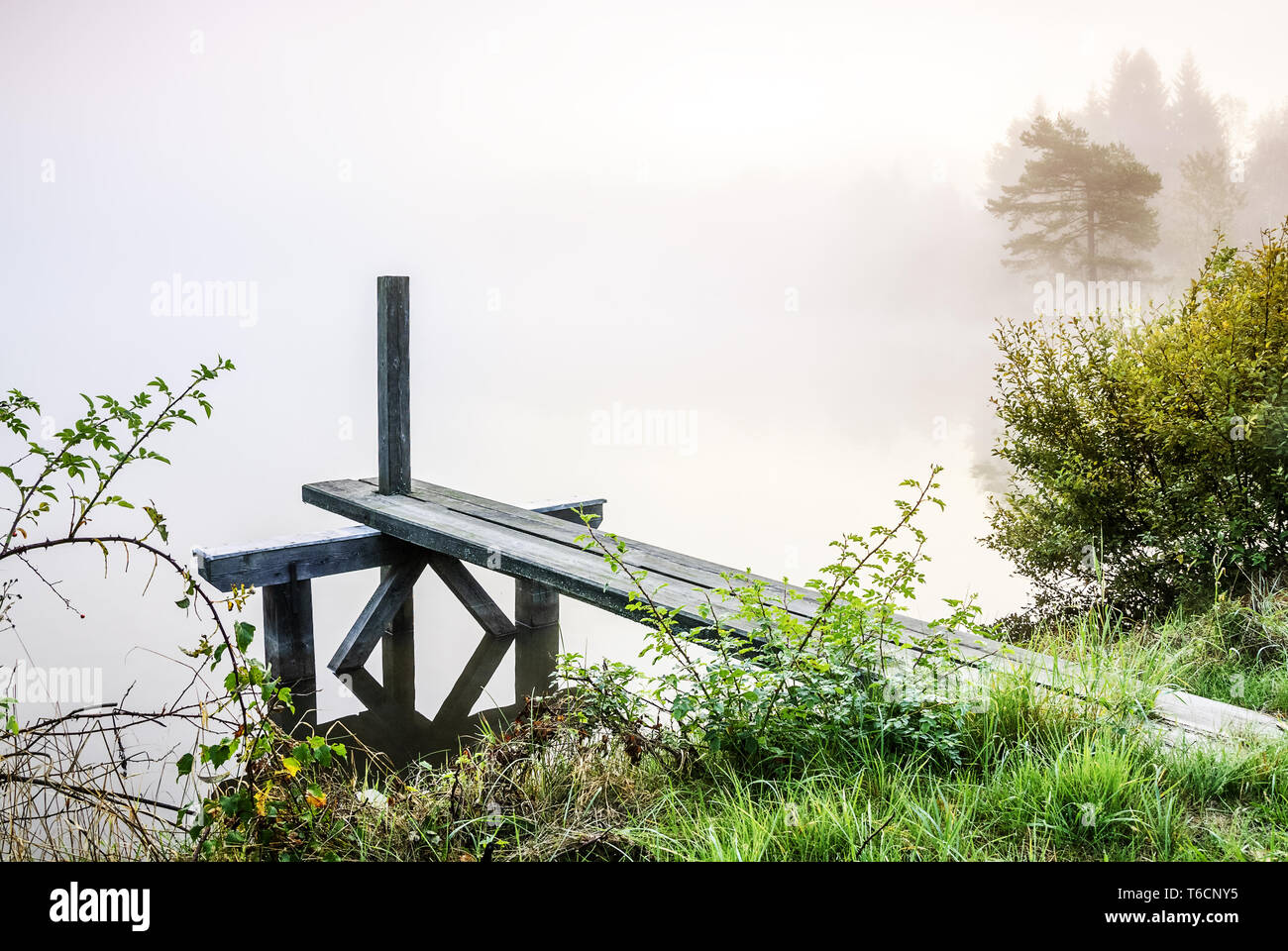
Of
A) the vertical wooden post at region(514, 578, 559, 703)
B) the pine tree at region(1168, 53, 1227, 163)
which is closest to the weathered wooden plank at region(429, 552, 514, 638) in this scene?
the vertical wooden post at region(514, 578, 559, 703)

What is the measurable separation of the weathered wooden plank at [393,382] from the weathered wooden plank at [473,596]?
0.65m

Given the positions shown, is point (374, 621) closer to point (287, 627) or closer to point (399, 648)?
point (399, 648)

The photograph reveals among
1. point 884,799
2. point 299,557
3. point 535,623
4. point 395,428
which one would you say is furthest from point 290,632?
point 884,799

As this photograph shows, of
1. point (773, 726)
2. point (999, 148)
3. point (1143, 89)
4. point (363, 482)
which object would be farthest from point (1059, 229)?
point (773, 726)

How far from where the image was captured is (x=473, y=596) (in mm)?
7289

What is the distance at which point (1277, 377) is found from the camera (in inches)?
198

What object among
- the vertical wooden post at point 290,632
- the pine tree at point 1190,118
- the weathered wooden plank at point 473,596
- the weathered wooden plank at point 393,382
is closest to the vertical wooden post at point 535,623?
the weathered wooden plank at point 473,596

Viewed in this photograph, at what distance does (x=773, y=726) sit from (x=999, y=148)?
22404 millimetres

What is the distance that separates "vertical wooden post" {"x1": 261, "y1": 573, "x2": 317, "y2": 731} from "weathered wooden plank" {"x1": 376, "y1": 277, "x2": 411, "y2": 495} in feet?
3.44

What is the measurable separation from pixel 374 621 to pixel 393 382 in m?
1.70

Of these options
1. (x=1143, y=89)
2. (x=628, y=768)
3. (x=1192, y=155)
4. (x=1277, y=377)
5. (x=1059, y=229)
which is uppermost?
(x=1143, y=89)

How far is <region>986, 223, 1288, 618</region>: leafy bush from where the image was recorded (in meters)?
5.09

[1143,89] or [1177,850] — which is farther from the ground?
[1143,89]
